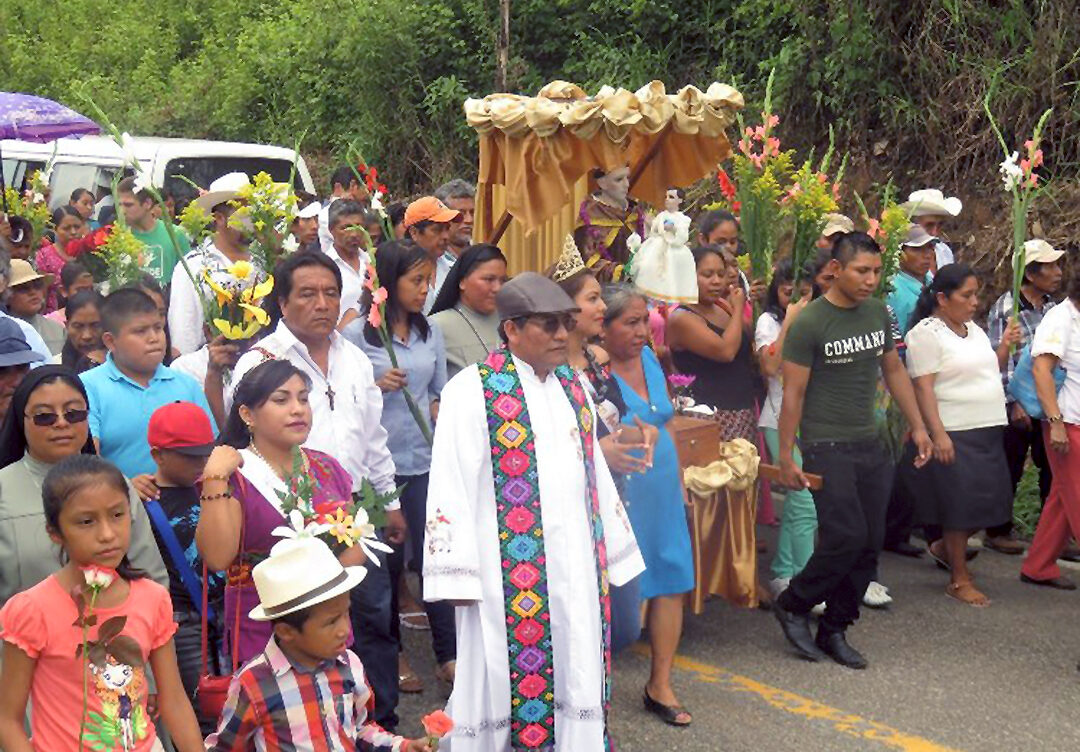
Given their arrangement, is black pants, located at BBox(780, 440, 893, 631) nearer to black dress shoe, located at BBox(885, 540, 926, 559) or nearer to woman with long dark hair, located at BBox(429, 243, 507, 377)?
woman with long dark hair, located at BBox(429, 243, 507, 377)

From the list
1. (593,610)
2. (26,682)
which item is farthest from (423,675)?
(26,682)

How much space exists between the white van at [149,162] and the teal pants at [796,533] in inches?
263

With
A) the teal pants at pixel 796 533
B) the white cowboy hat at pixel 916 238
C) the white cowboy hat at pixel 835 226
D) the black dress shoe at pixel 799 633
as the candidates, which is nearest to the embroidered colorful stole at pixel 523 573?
the black dress shoe at pixel 799 633

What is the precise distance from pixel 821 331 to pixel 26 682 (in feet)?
13.4

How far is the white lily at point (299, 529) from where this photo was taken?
424 centimetres

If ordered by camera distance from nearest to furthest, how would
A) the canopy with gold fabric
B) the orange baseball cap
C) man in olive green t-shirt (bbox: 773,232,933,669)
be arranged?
1. man in olive green t-shirt (bbox: 773,232,933,669)
2. the canopy with gold fabric
3. the orange baseball cap

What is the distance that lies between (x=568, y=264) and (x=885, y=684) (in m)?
2.28

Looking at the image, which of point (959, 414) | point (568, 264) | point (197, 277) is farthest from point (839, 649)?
point (197, 277)

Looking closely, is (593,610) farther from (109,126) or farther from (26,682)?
(109,126)

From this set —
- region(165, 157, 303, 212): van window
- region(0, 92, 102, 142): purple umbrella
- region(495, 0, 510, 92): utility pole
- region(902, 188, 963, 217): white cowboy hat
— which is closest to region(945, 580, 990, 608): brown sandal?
region(902, 188, 963, 217): white cowboy hat

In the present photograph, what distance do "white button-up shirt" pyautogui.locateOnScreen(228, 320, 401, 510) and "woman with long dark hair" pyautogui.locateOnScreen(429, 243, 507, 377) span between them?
106 cm

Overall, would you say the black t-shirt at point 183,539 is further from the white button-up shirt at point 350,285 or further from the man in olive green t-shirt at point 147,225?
the man in olive green t-shirt at point 147,225

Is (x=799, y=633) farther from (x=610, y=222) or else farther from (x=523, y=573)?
(x=610, y=222)

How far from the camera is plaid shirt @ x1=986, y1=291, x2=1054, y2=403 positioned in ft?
28.8
